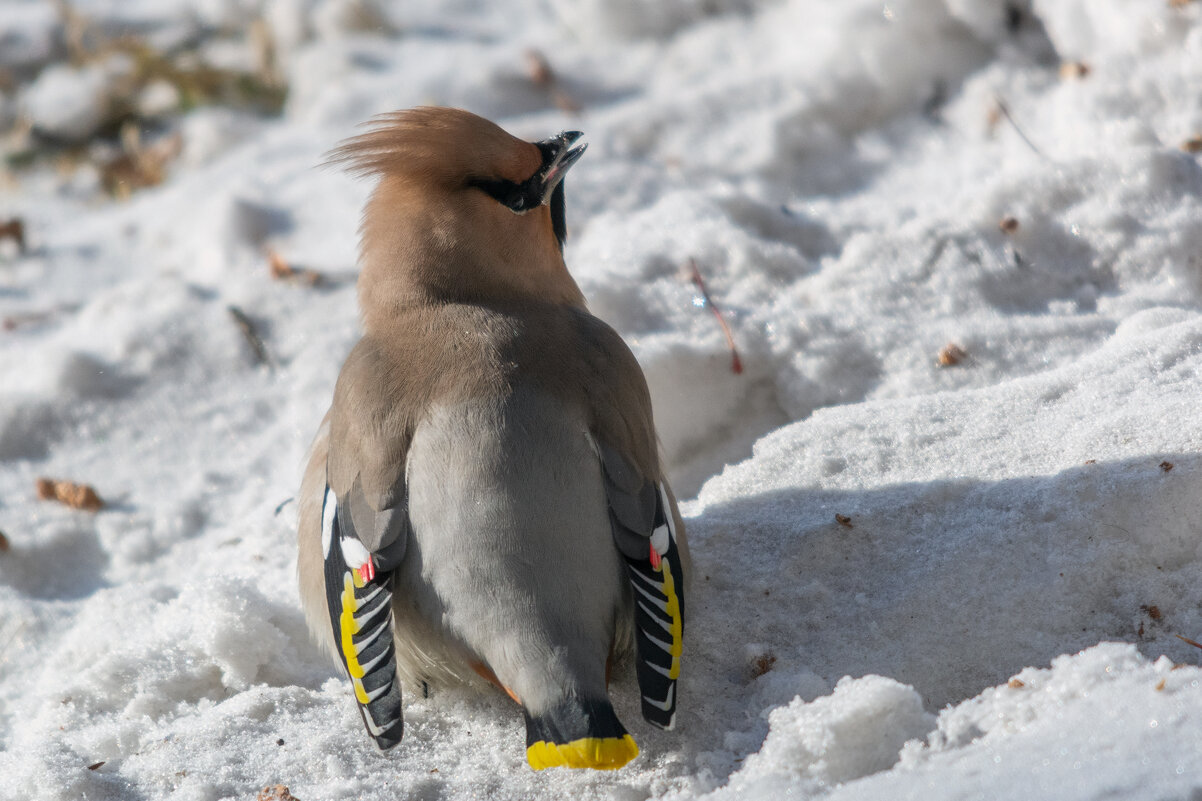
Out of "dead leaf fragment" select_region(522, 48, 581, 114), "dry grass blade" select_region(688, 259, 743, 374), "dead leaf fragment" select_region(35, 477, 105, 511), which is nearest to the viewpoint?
"dry grass blade" select_region(688, 259, 743, 374)

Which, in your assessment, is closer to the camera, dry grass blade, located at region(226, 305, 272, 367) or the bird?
the bird

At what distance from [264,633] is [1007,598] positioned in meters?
1.75

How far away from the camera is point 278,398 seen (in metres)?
4.21

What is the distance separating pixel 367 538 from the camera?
249 cm

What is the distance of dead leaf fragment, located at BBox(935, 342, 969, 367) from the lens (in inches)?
140

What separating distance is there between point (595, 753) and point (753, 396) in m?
1.72

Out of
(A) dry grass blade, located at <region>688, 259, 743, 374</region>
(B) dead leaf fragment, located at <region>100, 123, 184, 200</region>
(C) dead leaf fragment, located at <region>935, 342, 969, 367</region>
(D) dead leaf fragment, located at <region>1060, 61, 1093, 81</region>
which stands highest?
(D) dead leaf fragment, located at <region>1060, 61, 1093, 81</region>

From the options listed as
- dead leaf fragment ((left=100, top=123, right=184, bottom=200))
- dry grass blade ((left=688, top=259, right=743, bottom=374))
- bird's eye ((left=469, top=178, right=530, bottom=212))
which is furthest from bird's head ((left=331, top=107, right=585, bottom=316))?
dead leaf fragment ((left=100, top=123, right=184, bottom=200))

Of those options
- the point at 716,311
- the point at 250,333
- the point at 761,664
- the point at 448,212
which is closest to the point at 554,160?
the point at 448,212

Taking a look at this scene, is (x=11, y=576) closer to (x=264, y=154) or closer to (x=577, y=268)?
(x=577, y=268)

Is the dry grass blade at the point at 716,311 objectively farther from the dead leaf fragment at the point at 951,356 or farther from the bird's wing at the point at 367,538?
the bird's wing at the point at 367,538

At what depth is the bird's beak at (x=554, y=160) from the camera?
329 centimetres

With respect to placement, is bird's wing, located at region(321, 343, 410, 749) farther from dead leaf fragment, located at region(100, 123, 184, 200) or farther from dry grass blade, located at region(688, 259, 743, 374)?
dead leaf fragment, located at region(100, 123, 184, 200)

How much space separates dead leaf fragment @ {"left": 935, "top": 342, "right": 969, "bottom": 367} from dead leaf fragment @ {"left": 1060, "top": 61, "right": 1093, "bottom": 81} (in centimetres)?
154
